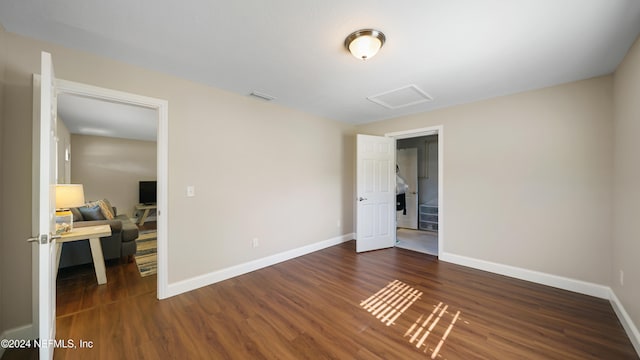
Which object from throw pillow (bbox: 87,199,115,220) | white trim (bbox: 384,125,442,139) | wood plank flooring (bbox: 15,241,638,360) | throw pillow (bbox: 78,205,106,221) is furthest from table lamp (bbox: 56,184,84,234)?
white trim (bbox: 384,125,442,139)

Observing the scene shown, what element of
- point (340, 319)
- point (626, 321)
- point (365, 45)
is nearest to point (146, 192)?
point (340, 319)

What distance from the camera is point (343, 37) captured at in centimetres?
185

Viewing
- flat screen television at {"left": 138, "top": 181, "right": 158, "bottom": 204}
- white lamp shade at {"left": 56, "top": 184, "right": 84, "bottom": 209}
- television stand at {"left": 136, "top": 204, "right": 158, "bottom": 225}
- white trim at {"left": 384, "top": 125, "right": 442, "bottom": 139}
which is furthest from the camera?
flat screen television at {"left": 138, "top": 181, "right": 158, "bottom": 204}

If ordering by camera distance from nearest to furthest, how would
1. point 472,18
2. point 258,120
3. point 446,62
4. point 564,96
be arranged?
point 472,18, point 446,62, point 564,96, point 258,120

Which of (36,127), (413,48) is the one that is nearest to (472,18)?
(413,48)

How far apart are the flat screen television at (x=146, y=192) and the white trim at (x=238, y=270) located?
558cm

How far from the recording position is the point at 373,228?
4.21 meters

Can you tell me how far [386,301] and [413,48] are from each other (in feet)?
8.06

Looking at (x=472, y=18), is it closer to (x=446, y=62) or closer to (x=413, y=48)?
(x=413, y=48)

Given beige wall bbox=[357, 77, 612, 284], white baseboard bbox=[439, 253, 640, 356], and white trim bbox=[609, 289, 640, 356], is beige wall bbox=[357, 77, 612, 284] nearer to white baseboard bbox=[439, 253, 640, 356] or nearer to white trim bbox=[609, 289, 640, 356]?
white baseboard bbox=[439, 253, 640, 356]

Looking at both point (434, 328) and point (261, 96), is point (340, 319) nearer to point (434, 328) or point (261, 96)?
point (434, 328)

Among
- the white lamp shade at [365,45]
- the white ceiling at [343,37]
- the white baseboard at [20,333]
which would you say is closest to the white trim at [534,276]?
the white ceiling at [343,37]

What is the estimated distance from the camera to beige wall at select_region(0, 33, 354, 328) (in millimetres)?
1857

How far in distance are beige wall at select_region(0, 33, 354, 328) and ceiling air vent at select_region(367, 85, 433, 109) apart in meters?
1.24
